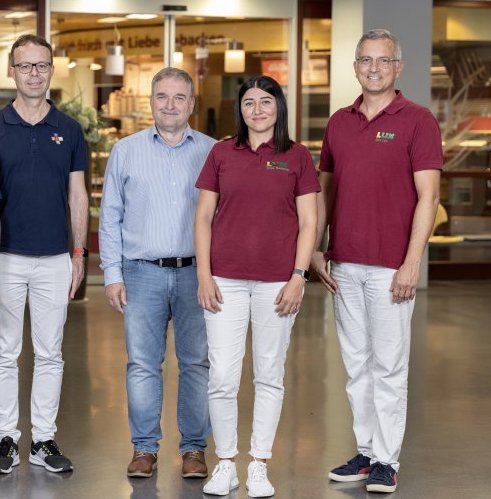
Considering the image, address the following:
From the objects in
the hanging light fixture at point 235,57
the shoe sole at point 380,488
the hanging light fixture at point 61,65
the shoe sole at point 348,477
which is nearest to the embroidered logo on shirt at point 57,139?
the shoe sole at point 348,477

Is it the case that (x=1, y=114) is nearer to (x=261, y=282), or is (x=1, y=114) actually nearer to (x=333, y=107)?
(x=261, y=282)

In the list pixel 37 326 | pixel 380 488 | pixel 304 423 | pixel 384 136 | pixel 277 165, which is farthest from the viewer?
pixel 304 423

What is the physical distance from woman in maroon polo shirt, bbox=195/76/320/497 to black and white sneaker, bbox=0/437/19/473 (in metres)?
0.87

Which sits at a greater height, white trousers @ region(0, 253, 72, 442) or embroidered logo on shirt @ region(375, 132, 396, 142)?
embroidered logo on shirt @ region(375, 132, 396, 142)

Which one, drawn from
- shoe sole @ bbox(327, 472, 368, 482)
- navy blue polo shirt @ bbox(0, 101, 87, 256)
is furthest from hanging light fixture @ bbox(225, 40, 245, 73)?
shoe sole @ bbox(327, 472, 368, 482)

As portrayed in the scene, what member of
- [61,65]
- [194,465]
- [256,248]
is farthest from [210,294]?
[61,65]

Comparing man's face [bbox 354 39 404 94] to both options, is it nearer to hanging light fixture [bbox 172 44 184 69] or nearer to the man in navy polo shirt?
the man in navy polo shirt

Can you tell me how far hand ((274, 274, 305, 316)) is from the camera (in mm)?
4660

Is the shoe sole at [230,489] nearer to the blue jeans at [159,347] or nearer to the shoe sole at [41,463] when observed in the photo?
the blue jeans at [159,347]

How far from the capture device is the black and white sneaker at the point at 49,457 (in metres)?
5.10

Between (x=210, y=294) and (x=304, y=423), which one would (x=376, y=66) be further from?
(x=304, y=423)

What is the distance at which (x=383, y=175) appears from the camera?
4754mm

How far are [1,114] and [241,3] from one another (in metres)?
7.51

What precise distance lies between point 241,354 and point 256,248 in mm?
436
